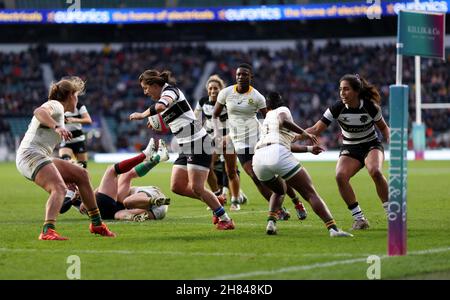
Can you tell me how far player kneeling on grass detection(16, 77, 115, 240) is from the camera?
11.4m

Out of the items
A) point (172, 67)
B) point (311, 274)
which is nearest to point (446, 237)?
point (311, 274)

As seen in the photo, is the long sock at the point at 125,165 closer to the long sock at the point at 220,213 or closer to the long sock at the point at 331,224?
the long sock at the point at 220,213

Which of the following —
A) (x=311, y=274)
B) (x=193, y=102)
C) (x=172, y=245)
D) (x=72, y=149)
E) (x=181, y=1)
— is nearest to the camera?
(x=311, y=274)

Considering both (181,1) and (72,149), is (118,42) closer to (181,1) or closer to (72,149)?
(181,1)

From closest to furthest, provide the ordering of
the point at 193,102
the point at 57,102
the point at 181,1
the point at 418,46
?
1. the point at 418,46
2. the point at 57,102
3. the point at 193,102
4. the point at 181,1

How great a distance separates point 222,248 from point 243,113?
15.4ft

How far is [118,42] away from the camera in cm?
5572

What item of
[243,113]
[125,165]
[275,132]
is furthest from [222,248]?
[243,113]

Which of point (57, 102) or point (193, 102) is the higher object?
point (193, 102)

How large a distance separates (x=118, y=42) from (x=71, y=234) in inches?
1745

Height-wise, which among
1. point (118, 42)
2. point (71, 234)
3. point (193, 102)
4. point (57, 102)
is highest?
point (118, 42)

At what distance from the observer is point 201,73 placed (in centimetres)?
5262

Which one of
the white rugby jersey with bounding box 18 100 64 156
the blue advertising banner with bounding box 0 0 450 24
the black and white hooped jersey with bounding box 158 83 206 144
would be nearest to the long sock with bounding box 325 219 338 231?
the black and white hooped jersey with bounding box 158 83 206 144

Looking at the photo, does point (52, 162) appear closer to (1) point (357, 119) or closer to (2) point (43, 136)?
(2) point (43, 136)
